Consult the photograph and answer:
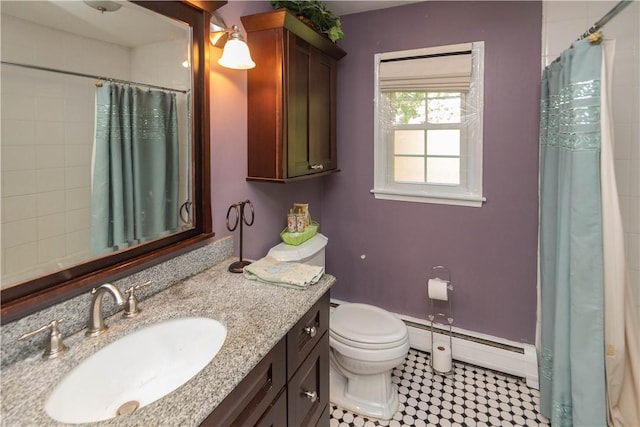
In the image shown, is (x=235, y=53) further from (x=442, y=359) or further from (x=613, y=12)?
(x=442, y=359)

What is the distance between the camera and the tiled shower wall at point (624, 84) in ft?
6.15

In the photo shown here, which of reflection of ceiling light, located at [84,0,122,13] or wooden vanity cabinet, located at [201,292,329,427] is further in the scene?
reflection of ceiling light, located at [84,0,122,13]

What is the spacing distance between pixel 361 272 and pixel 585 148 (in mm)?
1619

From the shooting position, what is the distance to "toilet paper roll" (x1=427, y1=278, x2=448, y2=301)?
225 cm

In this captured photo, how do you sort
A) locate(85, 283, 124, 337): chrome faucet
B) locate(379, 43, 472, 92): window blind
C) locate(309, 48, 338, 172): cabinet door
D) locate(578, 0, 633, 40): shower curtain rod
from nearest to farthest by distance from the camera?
locate(85, 283, 124, 337): chrome faucet, locate(578, 0, 633, 40): shower curtain rod, locate(309, 48, 338, 172): cabinet door, locate(379, 43, 472, 92): window blind

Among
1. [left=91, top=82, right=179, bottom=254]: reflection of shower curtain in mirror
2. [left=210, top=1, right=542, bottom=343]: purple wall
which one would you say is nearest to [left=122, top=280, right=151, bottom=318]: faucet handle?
[left=91, top=82, right=179, bottom=254]: reflection of shower curtain in mirror

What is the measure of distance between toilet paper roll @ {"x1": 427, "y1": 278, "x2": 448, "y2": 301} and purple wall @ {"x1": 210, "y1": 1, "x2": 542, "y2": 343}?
0.20 meters

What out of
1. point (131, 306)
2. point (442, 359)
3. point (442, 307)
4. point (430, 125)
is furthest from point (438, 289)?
point (131, 306)

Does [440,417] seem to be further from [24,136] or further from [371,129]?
[24,136]

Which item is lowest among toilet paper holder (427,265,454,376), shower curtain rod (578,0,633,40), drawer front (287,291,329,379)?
toilet paper holder (427,265,454,376)

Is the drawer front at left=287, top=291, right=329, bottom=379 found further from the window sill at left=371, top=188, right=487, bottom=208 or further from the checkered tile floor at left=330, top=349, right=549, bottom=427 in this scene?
the window sill at left=371, top=188, right=487, bottom=208

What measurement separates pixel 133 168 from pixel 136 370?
0.67 metres

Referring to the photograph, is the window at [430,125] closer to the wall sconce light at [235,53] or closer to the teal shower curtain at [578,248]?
the teal shower curtain at [578,248]

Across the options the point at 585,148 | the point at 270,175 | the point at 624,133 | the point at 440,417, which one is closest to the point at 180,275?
the point at 270,175
